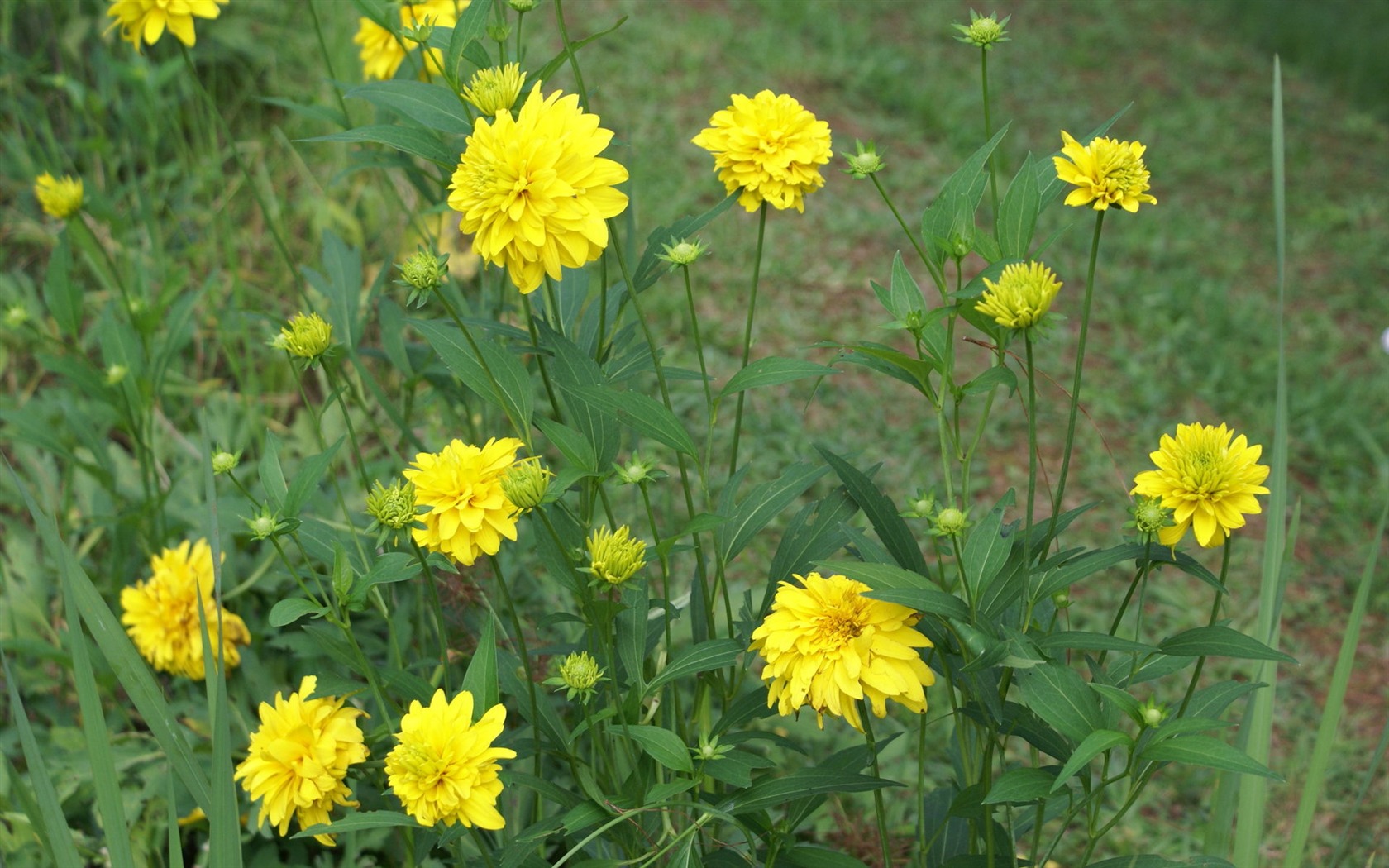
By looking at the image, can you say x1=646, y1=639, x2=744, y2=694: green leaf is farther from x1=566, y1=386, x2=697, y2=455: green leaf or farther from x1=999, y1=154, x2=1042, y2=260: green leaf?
x1=999, y1=154, x2=1042, y2=260: green leaf

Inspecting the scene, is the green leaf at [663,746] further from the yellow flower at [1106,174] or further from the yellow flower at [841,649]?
the yellow flower at [1106,174]

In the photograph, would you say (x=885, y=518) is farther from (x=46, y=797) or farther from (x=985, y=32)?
(x=46, y=797)

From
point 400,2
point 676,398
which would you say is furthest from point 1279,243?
point 676,398

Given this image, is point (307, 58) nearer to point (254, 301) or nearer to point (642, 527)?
point (254, 301)

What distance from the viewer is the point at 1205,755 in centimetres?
81

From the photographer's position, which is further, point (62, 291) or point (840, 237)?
point (840, 237)

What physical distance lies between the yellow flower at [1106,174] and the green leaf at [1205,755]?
41 cm

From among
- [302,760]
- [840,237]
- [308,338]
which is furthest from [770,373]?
[840,237]

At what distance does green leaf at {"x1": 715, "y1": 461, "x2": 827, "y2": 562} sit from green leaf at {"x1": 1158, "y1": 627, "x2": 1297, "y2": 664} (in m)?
0.34

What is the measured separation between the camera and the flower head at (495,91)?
94 cm

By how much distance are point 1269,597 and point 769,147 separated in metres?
0.68

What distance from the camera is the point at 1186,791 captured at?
1.76 m

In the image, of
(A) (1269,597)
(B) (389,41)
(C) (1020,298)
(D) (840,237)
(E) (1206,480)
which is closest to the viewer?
(C) (1020,298)

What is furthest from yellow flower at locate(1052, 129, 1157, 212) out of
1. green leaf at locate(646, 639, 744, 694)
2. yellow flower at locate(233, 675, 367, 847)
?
yellow flower at locate(233, 675, 367, 847)
